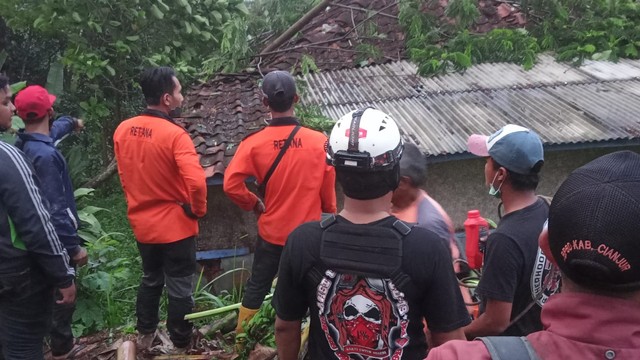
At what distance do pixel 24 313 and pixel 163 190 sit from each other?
4.21 ft

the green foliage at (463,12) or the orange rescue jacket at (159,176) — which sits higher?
the green foliage at (463,12)

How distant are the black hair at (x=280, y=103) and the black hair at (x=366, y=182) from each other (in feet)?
6.56

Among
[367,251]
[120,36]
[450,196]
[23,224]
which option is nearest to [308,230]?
[367,251]

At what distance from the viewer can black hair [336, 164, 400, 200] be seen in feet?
6.30

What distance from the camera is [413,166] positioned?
2.98 m

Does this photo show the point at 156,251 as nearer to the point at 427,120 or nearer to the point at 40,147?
the point at 40,147

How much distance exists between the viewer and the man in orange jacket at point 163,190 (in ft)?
12.9

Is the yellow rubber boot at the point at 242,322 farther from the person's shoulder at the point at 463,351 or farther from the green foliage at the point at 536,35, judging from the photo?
the green foliage at the point at 536,35

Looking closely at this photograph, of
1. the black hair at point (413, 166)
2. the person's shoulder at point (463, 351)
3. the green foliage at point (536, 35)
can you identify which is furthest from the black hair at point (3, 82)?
the green foliage at point (536, 35)

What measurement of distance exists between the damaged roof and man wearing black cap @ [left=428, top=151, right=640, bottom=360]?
219 inches

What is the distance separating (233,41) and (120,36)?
1710mm

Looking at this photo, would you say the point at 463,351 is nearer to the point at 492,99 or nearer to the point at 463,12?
the point at 492,99

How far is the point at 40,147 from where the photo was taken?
3746 mm

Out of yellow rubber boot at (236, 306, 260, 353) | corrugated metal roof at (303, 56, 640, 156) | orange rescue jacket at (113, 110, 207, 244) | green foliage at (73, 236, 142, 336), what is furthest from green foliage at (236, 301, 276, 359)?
corrugated metal roof at (303, 56, 640, 156)
